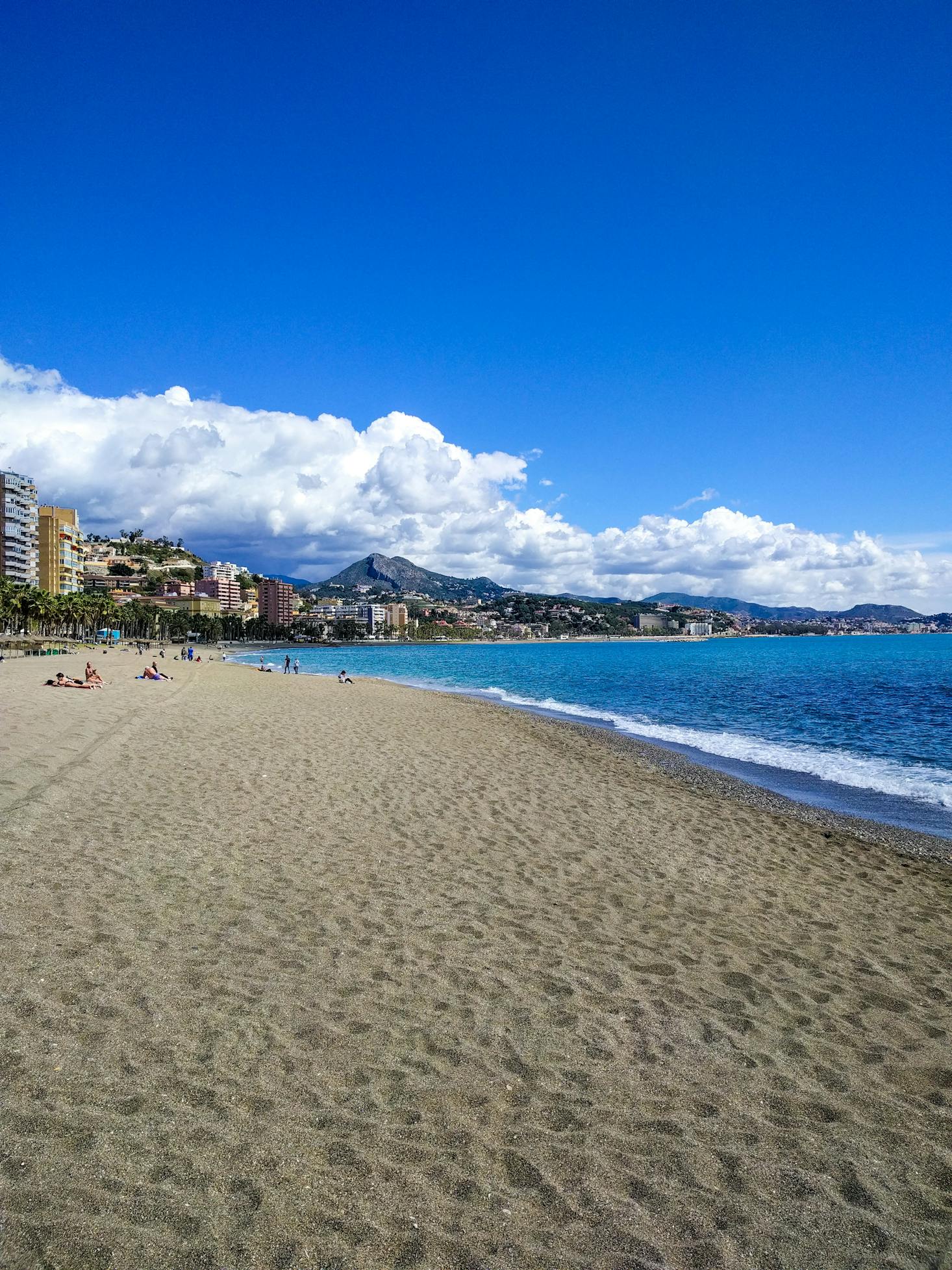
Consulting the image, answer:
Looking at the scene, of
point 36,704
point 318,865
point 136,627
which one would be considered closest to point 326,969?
point 318,865

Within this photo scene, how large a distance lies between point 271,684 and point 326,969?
3322cm

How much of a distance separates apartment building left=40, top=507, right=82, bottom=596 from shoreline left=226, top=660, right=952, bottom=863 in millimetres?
127394

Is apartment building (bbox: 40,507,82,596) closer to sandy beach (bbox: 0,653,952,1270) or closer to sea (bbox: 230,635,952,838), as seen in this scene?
sea (bbox: 230,635,952,838)

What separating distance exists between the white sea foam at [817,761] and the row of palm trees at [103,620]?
77183mm

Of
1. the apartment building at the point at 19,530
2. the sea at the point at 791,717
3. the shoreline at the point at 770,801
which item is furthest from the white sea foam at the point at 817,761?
the apartment building at the point at 19,530

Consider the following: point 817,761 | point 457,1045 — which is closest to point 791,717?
point 817,761

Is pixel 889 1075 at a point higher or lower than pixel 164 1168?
lower

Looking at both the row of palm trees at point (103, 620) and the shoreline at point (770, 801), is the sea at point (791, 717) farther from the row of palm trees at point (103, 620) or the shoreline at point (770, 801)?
the row of palm trees at point (103, 620)

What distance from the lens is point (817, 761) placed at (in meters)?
19.5

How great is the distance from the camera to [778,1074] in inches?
186

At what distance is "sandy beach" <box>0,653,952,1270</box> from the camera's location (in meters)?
→ 3.34

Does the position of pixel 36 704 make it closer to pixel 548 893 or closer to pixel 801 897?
pixel 548 893

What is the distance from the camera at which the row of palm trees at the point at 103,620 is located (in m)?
83.8

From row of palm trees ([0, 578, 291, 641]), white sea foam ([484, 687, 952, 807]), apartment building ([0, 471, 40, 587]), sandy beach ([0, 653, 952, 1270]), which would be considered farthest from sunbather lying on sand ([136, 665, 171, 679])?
apartment building ([0, 471, 40, 587])
